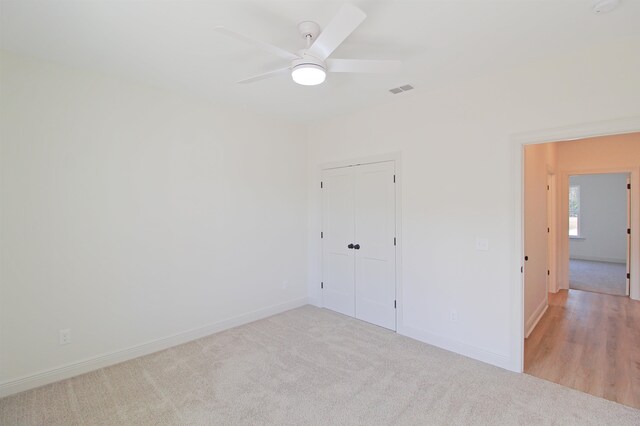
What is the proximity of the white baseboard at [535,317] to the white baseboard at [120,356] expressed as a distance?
10.5ft

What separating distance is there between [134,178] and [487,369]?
390cm

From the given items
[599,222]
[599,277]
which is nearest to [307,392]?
[599,277]

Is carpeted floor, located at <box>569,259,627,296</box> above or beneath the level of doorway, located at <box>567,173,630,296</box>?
beneath

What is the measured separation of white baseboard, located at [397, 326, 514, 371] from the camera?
2.83 metres

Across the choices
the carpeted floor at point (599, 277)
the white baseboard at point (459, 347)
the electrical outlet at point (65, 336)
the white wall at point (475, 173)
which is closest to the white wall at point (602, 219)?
the carpeted floor at point (599, 277)

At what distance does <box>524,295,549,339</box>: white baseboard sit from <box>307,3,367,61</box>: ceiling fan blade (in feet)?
12.3

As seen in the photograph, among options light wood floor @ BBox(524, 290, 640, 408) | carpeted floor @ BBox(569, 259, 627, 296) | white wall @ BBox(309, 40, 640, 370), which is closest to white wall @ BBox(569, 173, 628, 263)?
carpeted floor @ BBox(569, 259, 627, 296)

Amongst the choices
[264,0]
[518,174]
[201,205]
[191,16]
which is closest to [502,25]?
[518,174]

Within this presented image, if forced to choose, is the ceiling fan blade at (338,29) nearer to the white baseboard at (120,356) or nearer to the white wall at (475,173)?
→ the white wall at (475,173)

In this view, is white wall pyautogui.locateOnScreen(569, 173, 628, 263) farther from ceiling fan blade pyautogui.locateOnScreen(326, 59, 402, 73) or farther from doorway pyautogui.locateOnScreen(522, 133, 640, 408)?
ceiling fan blade pyautogui.locateOnScreen(326, 59, 402, 73)

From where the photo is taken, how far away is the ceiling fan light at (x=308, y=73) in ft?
6.35

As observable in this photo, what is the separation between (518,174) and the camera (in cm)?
275

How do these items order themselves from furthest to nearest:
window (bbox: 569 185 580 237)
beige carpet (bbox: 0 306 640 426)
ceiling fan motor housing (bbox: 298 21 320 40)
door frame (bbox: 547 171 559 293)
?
1. window (bbox: 569 185 580 237)
2. door frame (bbox: 547 171 559 293)
3. beige carpet (bbox: 0 306 640 426)
4. ceiling fan motor housing (bbox: 298 21 320 40)

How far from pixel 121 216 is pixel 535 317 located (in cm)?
507
